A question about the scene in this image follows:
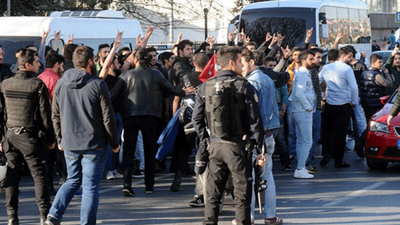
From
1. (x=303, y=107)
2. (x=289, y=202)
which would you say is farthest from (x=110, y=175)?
(x=289, y=202)

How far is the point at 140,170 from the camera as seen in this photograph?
44.3ft

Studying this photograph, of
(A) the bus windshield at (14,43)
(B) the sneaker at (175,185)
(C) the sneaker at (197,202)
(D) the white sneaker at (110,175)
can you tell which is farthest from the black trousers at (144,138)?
(A) the bus windshield at (14,43)

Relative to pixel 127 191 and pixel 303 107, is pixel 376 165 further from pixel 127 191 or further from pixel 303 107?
pixel 127 191

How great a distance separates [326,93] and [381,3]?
80.2m

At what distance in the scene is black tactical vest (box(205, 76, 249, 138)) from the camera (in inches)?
318

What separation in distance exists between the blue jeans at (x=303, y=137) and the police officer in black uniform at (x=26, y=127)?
4.74 metres

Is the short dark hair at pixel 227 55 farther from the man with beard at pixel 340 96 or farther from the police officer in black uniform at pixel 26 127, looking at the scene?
the man with beard at pixel 340 96

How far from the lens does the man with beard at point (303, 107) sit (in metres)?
12.8

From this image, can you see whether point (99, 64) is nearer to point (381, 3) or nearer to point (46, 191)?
point (46, 191)

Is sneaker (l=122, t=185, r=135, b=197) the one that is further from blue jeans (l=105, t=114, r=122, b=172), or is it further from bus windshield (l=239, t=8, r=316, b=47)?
bus windshield (l=239, t=8, r=316, b=47)

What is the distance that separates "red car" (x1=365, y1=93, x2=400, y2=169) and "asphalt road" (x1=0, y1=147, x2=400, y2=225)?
0.84ft

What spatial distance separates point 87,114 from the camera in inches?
330

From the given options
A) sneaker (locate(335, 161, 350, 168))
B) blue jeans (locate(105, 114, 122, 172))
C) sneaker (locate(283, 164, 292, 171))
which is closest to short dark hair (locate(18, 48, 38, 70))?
blue jeans (locate(105, 114, 122, 172))

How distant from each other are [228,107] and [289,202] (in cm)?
288
